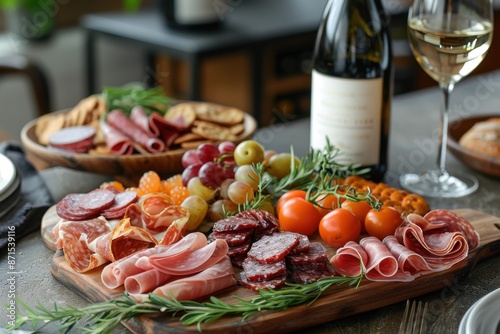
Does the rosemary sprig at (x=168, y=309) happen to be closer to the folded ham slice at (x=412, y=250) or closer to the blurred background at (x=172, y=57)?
the folded ham slice at (x=412, y=250)

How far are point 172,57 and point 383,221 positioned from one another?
70.3 inches

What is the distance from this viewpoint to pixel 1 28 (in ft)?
11.3

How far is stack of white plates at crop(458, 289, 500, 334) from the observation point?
0.72 meters

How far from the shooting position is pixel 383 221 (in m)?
0.94

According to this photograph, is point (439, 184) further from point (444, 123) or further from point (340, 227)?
point (340, 227)

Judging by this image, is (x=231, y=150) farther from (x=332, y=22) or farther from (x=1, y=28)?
(x=1, y=28)

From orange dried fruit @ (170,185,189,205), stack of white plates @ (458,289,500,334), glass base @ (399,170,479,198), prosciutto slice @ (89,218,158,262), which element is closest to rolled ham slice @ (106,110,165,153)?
orange dried fruit @ (170,185,189,205)

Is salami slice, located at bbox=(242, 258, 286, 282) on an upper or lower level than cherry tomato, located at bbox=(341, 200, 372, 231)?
upper

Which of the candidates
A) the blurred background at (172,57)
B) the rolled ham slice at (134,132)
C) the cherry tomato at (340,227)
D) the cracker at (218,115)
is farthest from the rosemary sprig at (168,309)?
the blurred background at (172,57)

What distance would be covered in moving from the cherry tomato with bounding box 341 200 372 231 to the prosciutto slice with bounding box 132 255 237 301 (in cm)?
22

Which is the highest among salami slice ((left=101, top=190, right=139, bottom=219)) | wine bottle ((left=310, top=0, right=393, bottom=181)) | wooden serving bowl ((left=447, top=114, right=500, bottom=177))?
wine bottle ((left=310, top=0, right=393, bottom=181))

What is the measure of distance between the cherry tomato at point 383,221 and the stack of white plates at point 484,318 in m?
0.20

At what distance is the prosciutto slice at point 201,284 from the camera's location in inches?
30.4

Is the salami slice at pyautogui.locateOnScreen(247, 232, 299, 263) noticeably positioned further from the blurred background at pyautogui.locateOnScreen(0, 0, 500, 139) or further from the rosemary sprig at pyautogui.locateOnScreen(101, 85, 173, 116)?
the blurred background at pyautogui.locateOnScreen(0, 0, 500, 139)
